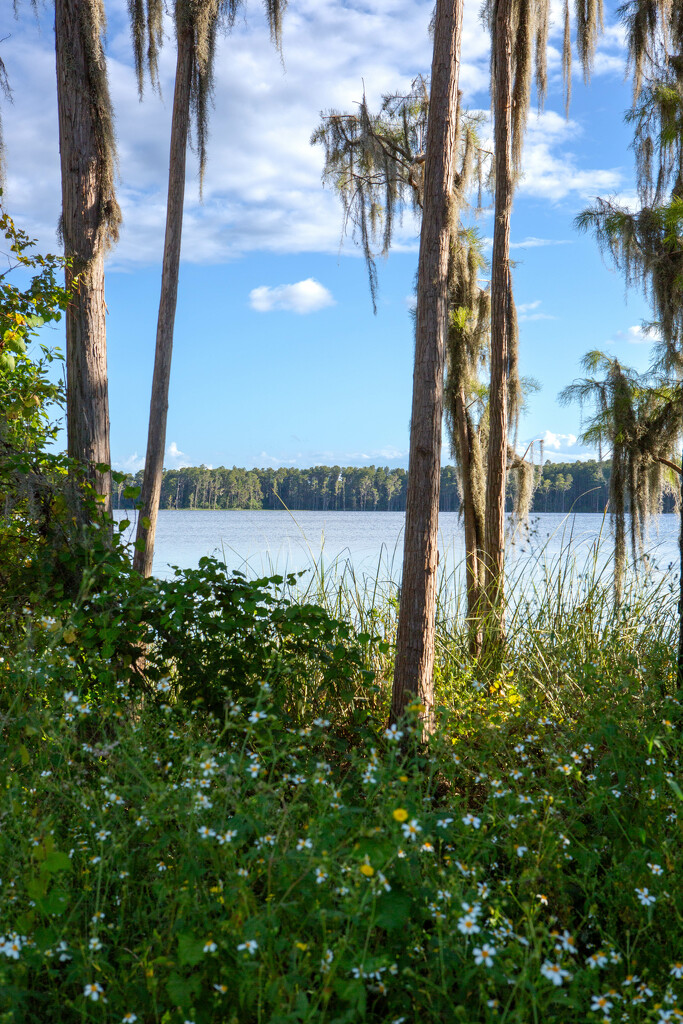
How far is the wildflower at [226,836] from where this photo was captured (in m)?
1.64

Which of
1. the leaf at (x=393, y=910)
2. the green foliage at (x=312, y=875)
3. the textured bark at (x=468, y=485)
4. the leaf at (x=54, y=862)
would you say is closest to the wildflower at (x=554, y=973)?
the green foliage at (x=312, y=875)

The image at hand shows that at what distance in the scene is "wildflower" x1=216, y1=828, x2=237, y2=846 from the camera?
64.7 inches

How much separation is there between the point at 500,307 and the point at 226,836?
4.80 meters

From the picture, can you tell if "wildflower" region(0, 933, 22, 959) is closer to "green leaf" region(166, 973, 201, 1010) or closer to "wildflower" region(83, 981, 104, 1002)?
"wildflower" region(83, 981, 104, 1002)

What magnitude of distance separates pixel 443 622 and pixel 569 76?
5312 mm

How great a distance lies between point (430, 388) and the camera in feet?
11.1

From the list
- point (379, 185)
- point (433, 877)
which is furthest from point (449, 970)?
point (379, 185)

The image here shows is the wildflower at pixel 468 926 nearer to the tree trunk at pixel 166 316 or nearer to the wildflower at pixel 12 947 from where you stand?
the wildflower at pixel 12 947

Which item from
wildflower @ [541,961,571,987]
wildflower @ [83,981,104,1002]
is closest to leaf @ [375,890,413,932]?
wildflower @ [541,961,571,987]

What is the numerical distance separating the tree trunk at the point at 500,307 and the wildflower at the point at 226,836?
12.9 feet

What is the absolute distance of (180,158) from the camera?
6230mm

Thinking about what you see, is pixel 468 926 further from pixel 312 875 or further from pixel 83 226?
pixel 83 226

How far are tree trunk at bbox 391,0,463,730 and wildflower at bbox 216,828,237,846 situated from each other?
5.48 feet

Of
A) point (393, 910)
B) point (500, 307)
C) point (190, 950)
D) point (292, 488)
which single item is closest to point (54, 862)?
point (190, 950)
